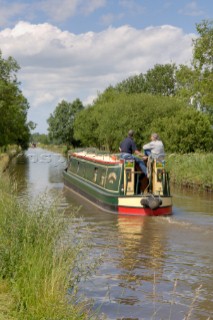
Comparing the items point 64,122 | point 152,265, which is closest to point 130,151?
point 152,265

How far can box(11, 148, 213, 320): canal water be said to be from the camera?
7613mm

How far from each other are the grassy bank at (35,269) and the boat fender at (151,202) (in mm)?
7414

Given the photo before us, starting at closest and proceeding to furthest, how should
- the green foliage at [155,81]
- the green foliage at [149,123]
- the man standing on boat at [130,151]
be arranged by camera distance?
the man standing on boat at [130,151] < the green foliage at [149,123] < the green foliage at [155,81]

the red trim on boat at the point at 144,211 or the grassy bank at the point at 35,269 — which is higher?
the grassy bank at the point at 35,269

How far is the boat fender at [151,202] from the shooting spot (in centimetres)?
1591

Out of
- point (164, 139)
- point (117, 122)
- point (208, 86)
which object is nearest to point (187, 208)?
point (208, 86)

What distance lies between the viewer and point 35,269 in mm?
6559

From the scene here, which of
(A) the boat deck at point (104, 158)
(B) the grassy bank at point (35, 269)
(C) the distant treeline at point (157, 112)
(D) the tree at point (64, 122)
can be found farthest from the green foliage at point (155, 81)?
(B) the grassy bank at point (35, 269)

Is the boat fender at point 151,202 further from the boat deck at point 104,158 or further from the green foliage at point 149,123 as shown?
the green foliage at point 149,123

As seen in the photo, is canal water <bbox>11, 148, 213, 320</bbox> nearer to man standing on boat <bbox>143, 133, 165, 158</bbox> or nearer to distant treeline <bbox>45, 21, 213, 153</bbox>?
man standing on boat <bbox>143, 133, 165, 158</bbox>

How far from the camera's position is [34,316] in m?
5.73

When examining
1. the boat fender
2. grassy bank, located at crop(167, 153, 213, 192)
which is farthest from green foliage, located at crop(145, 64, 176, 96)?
the boat fender

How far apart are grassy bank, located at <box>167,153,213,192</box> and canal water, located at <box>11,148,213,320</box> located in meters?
6.42

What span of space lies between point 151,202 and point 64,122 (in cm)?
7247
